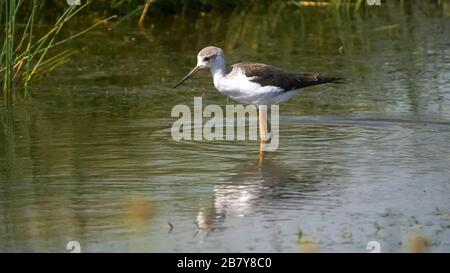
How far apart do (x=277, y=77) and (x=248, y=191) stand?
203 cm

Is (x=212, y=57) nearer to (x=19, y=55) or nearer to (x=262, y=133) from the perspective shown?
(x=262, y=133)

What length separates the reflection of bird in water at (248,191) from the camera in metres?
7.19

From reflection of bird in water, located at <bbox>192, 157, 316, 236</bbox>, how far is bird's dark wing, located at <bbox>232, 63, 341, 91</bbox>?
3.52ft

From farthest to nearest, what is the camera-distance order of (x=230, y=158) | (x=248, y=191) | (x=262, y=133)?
(x=262, y=133) → (x=230, y=158) → (x=248, y=191)

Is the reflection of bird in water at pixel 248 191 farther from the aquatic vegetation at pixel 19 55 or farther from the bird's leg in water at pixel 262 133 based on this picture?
the aquatic vegetation at pixel 19 55

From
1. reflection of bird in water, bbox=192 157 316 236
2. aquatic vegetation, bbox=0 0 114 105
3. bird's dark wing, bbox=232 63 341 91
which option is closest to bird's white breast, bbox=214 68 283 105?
bird's dark wing, bbox=232 63 341 91

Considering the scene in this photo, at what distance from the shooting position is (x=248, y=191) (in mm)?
7832

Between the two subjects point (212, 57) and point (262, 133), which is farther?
point (212, 57)

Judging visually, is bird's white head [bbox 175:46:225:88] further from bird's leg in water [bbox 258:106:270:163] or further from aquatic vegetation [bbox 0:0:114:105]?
aquatic vegetation [bbox 0:0:114:105]

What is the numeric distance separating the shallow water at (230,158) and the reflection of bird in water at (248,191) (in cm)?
1

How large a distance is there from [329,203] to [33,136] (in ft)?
10.1

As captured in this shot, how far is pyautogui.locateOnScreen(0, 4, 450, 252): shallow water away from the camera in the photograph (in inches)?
270

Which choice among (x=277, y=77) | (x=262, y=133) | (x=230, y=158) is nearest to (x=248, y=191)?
(x=230, y=158)
